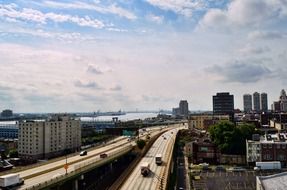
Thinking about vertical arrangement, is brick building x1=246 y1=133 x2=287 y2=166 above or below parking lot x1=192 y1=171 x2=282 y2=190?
above

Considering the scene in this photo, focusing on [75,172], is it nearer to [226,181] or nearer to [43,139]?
[226,181]

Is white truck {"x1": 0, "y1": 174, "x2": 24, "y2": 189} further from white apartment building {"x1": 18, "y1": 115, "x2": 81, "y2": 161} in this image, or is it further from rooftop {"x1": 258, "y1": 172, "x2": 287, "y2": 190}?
white apartment building {"x1": 18, "y1": 115, "x2": 81, "y2": 161}

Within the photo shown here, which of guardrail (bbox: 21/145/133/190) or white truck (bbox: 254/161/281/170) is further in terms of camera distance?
white truck (bbox: 254/161/281/170)

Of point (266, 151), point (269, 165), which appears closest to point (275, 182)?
point (269, 165)

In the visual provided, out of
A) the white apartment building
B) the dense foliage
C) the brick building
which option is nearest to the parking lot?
the brick building

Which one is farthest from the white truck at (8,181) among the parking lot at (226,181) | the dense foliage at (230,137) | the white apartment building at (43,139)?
the dense foliage at (230,137)

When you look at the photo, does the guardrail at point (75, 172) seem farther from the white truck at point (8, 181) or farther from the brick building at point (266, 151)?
the brick building at point (266, 151)

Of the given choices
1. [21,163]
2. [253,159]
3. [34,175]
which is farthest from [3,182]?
[253,159]
